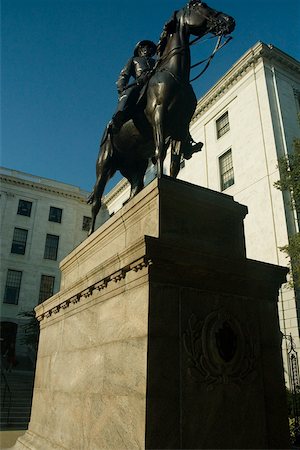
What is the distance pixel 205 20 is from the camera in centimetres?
679

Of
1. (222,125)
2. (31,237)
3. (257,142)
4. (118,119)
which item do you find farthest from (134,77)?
(31,237)

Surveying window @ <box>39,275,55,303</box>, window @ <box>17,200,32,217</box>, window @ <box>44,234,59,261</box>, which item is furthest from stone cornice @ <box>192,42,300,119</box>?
window @ <box>39,275,55,303</box>

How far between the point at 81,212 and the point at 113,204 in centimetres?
430

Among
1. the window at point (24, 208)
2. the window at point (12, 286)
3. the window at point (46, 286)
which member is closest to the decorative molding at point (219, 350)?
the window at point (12, 286)

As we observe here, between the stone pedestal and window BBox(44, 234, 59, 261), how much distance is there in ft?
128

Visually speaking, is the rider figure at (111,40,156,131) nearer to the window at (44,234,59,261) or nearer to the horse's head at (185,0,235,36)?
the horse's head at (185,0,235,36)

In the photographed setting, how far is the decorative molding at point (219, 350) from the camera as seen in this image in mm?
4410

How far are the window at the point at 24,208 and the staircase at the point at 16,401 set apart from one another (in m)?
19.7

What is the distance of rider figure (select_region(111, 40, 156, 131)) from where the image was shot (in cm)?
705

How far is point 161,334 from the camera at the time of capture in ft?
14.0

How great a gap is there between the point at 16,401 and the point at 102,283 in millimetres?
18169

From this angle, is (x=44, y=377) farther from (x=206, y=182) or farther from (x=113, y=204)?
(x=113, y=204)

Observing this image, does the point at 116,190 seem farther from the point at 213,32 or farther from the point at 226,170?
the point at 213,32

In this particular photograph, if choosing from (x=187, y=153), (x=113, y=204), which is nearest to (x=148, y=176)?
(x=113, y=204)
